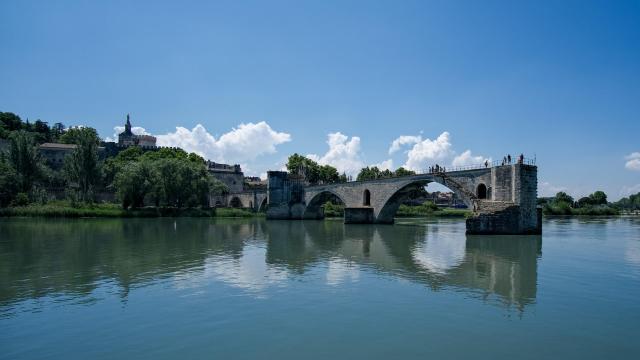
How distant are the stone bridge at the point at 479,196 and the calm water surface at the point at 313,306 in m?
11.2

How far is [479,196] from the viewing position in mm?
36719

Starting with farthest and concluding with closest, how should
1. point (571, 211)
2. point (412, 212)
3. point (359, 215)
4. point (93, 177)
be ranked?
point (571, 211) → point (412, 212) → point (93, 177) → point (359, 215)

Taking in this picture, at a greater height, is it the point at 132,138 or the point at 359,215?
the point at 132,138

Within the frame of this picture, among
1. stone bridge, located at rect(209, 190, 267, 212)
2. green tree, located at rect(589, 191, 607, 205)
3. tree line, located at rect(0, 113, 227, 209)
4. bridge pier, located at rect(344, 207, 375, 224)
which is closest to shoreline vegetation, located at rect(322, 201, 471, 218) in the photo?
stone bridge, located at rect(209, 190, 267, 212)

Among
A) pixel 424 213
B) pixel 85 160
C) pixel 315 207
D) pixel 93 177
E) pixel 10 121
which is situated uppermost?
pixel 10 121

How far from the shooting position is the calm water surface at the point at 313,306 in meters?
8.36

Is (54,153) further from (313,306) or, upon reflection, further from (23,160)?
(313,306)

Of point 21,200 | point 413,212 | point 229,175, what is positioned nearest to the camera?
point 21,200

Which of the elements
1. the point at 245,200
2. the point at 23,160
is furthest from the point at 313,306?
the point at 245,200

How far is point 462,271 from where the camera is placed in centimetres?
1748

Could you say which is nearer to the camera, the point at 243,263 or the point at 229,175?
the point at 243,263

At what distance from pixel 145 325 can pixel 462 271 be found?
12025mm

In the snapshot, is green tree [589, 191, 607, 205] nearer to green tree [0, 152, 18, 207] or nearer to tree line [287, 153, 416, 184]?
tree line [287, 153, 416, 184]

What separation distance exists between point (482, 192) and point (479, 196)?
1.40ft
